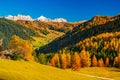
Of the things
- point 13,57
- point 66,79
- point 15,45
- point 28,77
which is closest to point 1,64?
point 28,77

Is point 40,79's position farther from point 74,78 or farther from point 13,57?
point 13,57

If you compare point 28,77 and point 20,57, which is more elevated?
point 20,57

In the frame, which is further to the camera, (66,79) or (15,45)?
(15,45)

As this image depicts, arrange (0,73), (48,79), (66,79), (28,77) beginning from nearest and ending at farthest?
(0,73), (28,77), (48,79), (66,79)

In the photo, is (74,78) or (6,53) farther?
(6,53)

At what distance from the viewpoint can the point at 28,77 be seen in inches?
2368

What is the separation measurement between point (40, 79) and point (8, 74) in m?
8.46

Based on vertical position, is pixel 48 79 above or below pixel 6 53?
below

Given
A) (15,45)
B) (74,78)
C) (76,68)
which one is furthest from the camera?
(76,68)

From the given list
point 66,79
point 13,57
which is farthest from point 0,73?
point 13,57

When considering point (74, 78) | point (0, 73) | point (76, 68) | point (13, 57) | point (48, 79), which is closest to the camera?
point (0, 73)

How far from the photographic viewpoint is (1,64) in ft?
227

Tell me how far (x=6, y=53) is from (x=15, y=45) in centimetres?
3695

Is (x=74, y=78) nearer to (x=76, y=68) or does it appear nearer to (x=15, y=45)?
(x=15, y=45)
